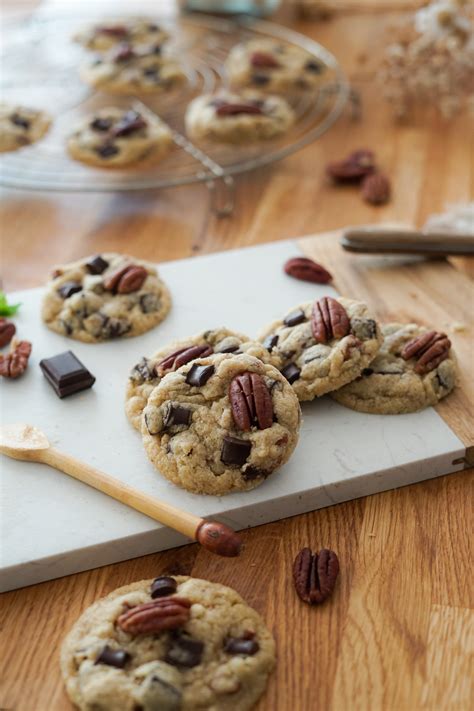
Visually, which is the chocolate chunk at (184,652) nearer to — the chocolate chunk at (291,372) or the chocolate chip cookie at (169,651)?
the chocolate chip cookie at (169,651)

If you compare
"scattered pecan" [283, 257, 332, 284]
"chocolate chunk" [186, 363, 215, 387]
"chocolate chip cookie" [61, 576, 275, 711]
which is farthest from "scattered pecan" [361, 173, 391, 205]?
"chocolate chip cookie" [61, 576, 275, 711]

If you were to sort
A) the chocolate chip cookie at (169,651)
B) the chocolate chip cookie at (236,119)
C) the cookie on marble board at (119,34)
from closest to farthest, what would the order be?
the chocolate chip cookie at (169,651) < the chocolate chip cookie at (236,119) < the cookie on marble board at (119,34)

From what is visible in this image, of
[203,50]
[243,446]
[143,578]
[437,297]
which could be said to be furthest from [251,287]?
[203,50]

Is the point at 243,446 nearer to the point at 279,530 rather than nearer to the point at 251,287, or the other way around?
the point at 279,530

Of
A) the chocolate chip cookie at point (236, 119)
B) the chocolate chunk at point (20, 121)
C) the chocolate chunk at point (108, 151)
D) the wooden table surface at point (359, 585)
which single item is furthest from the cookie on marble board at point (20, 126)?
the chocolate chip cookie at point (236, 119)

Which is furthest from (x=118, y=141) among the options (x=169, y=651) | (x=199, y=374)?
(x=169, y=651)

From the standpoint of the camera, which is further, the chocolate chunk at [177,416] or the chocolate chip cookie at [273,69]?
the chocolate chip cookie at [273,69]

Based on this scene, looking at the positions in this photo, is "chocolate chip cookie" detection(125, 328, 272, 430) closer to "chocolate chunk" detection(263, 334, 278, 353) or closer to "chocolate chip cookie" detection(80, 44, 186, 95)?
"chocolate chunk" detection(263, 334, 278, 353)
